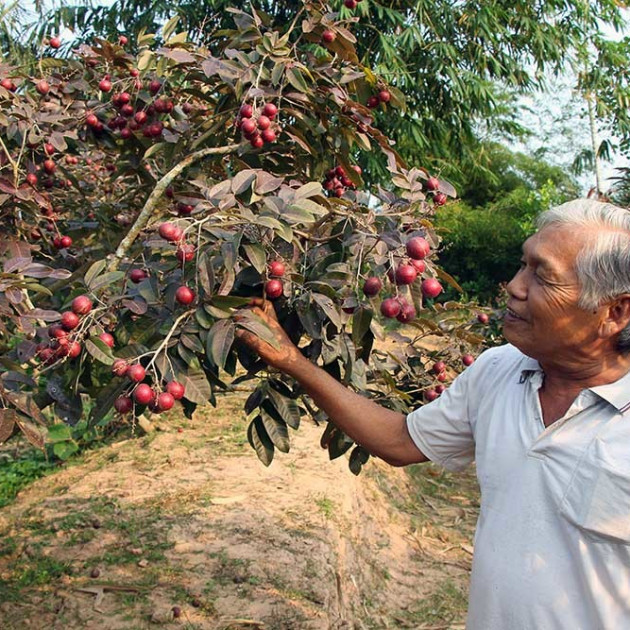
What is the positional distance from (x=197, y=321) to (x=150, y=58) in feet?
3.78

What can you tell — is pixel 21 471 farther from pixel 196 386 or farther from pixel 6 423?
pixel 196 386

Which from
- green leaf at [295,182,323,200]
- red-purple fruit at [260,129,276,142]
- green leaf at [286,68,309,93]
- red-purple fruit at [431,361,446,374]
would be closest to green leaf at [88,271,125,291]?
green leaf at [295,182,323,200]

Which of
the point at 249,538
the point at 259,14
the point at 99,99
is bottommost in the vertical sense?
the point at 249,538

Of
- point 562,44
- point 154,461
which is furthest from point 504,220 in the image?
point 154,461

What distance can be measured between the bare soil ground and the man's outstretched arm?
1.61 metres

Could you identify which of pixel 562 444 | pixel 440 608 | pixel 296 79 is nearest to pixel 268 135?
pixel 296 79

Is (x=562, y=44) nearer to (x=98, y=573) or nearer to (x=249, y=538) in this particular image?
(x=249, y=538)

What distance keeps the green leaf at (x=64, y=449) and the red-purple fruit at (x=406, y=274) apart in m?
3.79

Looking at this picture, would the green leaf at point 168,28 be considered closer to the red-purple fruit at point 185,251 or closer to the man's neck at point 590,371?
the red-purple fruit at point 185,251

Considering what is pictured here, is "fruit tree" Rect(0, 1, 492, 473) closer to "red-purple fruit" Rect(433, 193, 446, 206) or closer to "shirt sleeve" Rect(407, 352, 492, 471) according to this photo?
"red-purple fruit" Rect(433, 193, 446, 206)

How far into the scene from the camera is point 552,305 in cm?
131

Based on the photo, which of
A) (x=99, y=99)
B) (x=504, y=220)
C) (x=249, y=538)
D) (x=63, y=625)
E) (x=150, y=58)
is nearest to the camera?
(x=150, y=58)

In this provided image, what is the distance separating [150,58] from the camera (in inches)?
90.4

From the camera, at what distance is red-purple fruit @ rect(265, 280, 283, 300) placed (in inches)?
62.5
